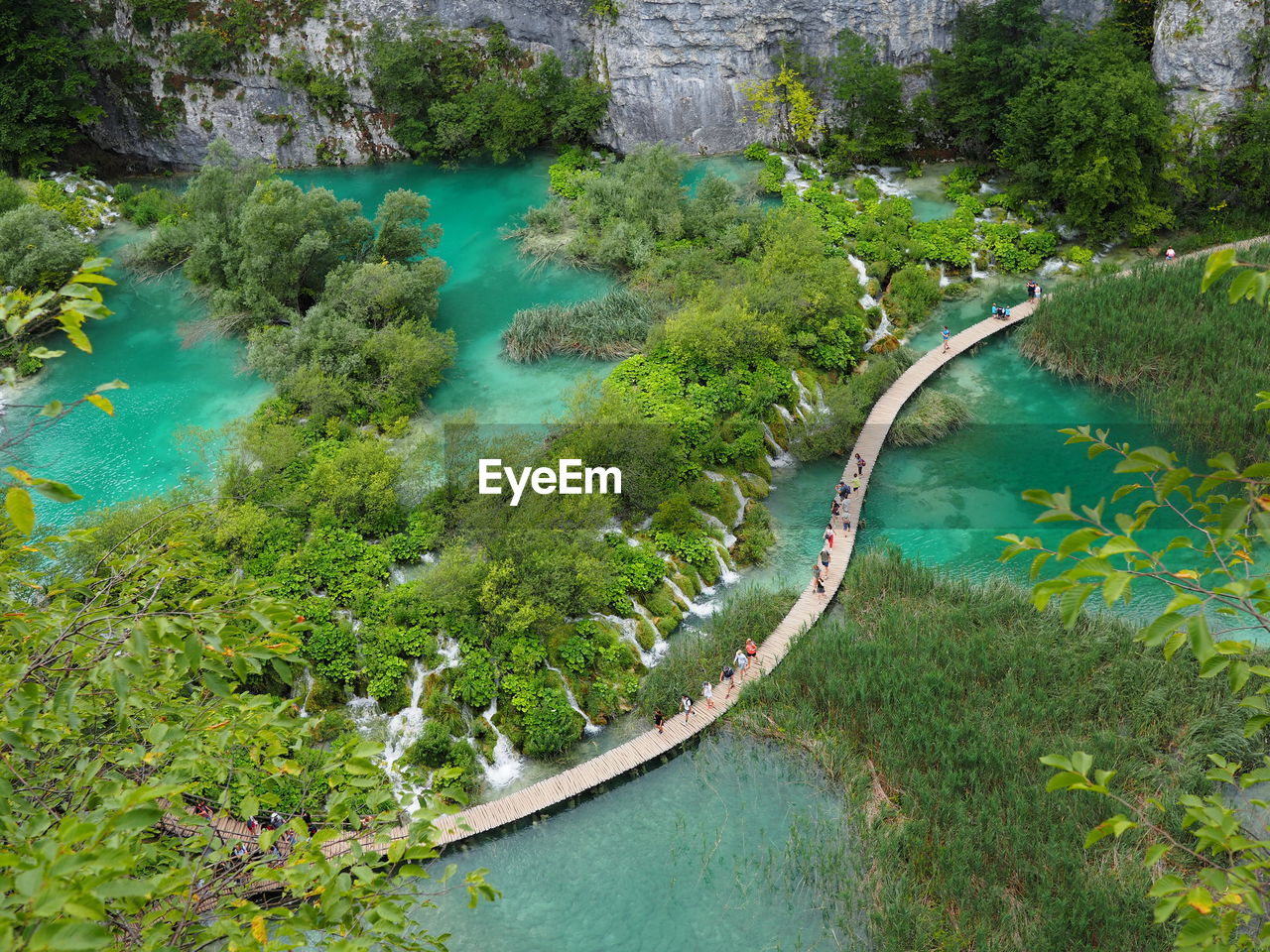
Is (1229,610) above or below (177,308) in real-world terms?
above

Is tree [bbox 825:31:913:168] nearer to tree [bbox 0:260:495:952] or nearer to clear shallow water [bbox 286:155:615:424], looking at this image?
clear shallow water [bbox 286:155:615:424]

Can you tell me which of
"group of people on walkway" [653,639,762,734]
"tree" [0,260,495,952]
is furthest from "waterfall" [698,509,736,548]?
"tree" [0,260,495,952]

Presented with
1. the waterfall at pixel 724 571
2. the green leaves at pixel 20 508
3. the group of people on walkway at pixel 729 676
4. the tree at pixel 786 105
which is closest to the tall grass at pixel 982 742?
the group of people on walkway at pixel 729 676

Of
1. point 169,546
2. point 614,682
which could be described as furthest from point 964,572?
point 169,546

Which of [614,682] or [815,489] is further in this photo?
[815,489]

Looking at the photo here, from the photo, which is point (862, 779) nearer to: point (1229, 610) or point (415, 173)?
point (1229, 610)

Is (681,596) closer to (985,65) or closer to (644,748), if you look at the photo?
(644,748)
